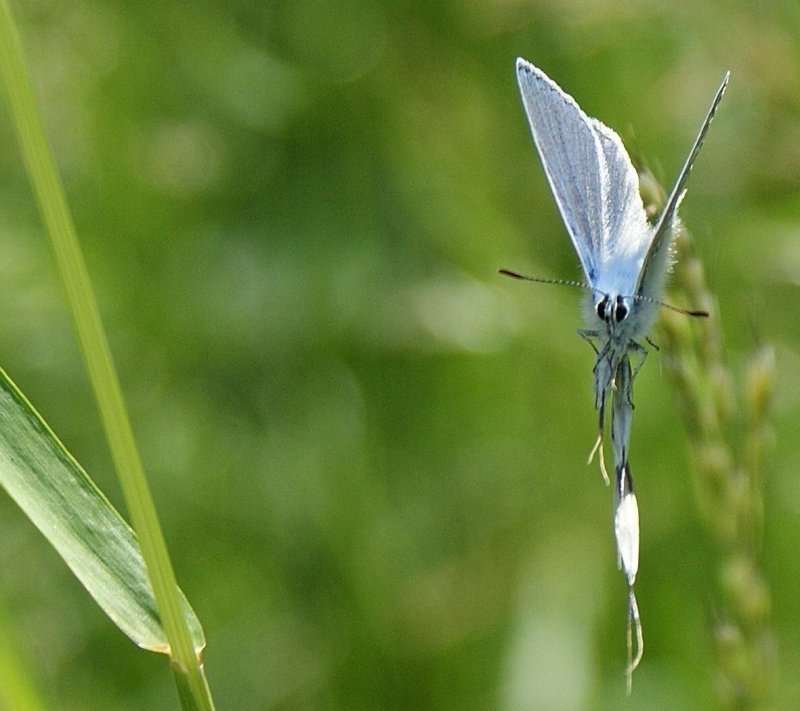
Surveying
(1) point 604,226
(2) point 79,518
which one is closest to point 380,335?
(1) point 604,226

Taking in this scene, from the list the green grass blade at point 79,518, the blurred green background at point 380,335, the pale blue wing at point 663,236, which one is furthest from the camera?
the blurred green background at point 380,335

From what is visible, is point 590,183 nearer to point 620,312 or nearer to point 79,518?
point 620,312

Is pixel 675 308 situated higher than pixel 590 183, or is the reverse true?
pixel 590 183

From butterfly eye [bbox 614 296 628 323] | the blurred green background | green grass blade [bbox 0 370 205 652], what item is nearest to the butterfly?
butterfly eye [bbox 614 296 628 323]

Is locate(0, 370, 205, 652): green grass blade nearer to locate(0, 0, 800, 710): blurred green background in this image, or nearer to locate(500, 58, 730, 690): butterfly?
locate(500, 58, 730, 690): butterfly

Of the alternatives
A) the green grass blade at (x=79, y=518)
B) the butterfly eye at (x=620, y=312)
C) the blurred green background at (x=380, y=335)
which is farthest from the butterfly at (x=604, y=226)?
the blurred green background at (x=380, y=335)

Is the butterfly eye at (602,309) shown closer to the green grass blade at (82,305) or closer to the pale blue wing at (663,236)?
the pale blue wing at (663,236)

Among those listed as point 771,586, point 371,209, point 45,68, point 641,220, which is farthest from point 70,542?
point 45,68
